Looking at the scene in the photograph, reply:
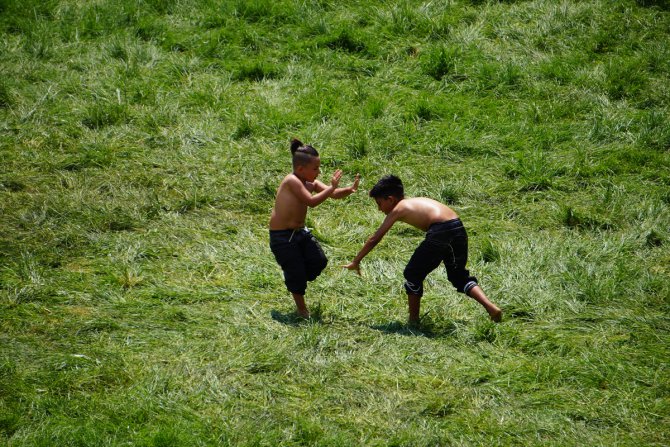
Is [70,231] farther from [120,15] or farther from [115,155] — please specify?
[120,15]

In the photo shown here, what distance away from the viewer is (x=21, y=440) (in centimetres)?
495

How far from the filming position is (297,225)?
647cm

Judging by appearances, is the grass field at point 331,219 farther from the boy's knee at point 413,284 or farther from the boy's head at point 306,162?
the boy's head at point 306,162

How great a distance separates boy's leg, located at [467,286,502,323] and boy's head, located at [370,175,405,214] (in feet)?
3.07

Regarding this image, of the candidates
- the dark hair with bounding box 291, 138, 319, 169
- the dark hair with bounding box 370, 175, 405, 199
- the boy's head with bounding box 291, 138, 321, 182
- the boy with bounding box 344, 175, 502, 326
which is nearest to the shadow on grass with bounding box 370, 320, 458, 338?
the boy with bounding box 344, 175, 502, 326

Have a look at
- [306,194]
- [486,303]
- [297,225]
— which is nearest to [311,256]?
[297,225]

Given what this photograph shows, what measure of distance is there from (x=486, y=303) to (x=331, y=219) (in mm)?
2551

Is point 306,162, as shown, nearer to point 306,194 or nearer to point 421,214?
point 306,194

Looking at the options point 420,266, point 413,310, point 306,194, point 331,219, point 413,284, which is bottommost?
point 331,219

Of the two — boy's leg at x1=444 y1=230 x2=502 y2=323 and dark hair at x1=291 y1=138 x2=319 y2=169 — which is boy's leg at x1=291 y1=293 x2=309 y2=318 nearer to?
dark hair at x1=291 y1=138 x2=319 y2=169

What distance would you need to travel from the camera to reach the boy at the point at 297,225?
6383mm

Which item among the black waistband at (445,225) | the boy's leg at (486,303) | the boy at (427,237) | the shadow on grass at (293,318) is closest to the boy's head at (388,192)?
the boy at (427,237)

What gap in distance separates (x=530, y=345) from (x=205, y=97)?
5930 mm

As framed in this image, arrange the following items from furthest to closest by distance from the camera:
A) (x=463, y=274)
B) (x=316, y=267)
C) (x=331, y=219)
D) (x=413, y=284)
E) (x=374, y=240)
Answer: (x=331, y=219), (x=316, y=267), (x=463, y=274), (x=413, y=284), (x=374, y=240)
